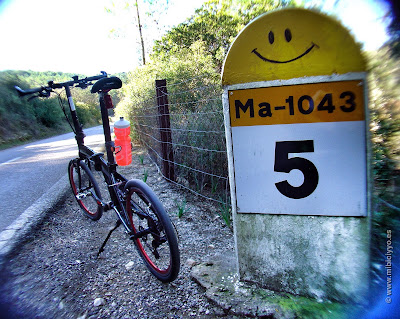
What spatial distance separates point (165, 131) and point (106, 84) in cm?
192

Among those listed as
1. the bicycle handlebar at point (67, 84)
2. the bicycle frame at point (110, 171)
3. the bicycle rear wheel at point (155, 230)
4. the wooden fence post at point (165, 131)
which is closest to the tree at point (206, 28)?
the wooden fence post at point (165, 131)

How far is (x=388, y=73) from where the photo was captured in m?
1.41

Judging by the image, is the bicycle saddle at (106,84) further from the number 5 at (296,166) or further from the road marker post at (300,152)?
the number 5 at (296,166)

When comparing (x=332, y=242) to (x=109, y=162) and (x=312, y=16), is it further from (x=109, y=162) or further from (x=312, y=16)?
(x=109, y=162)

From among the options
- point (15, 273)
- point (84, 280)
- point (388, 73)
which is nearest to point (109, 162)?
point (84, 280)

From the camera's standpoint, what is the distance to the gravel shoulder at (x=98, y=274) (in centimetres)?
197

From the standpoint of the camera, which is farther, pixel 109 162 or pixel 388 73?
pixel 109 162

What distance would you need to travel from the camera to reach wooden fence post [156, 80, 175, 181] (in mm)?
4414

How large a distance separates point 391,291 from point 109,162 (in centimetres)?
241

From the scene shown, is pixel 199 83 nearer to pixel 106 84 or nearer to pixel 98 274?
pixel 106 84

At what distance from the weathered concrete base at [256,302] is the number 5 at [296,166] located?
2.25 ft

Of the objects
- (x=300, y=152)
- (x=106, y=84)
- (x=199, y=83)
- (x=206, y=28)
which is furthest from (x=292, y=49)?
(x=206, y=28)

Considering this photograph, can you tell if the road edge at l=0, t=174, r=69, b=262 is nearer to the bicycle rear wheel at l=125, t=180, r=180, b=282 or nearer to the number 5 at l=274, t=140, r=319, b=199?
the bicycle rear wheel at l=125, t=180, r=180, b=282

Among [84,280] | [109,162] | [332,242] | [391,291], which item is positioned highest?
[109,162]
